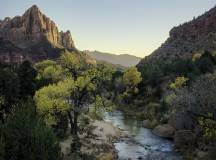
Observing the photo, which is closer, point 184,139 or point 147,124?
point 184,139

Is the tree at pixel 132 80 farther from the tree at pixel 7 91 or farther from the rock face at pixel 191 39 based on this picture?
the tree at pixel 7 91

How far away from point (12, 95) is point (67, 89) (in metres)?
6.46

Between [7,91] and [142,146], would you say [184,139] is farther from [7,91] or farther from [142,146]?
[7,91]

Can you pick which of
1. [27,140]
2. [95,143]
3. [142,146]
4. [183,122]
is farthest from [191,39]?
[27,140]

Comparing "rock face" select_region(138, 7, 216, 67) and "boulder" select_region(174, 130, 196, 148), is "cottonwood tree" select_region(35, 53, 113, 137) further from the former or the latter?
"rock face" select_region(138, 7, 216, 67)

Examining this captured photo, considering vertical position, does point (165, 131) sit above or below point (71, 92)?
below

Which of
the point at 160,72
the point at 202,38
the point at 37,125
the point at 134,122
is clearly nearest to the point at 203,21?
the point at 202,38

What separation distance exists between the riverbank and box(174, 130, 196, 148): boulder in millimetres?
8084

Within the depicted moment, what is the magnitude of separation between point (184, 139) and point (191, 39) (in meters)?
117

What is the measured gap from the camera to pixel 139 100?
93.4 meters

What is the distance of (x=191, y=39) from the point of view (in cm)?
15850

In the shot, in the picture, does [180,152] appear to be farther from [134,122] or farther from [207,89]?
[134,122]

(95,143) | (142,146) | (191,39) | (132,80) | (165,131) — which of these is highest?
(191,39)

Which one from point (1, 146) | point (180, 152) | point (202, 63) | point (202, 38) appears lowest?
point (180, 152)
